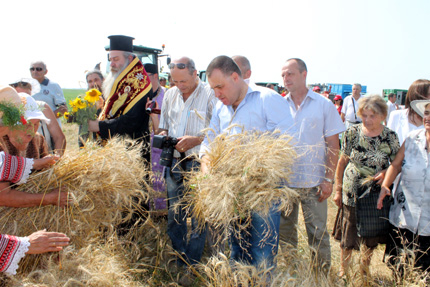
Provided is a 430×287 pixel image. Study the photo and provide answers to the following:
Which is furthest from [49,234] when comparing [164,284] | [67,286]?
[164,284]

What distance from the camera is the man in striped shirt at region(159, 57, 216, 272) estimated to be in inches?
125

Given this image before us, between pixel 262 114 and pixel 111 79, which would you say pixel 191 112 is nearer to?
pixel 262 114

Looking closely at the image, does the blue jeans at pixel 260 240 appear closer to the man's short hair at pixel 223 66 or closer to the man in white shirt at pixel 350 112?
the man's short hair at pixel 223 66

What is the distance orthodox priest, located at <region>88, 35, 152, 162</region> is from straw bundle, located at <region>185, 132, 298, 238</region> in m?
1.66

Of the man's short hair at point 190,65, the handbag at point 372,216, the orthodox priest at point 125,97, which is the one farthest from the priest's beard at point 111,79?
the handbag at point 372,216

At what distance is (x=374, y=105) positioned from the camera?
10.2 feet

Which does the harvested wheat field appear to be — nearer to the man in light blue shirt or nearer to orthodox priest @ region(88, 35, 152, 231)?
the man in light blue shirt

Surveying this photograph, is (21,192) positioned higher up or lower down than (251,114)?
lower down

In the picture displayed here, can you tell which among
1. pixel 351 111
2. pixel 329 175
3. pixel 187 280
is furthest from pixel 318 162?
pixel 351 111

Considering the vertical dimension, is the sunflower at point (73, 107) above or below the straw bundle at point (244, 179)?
above

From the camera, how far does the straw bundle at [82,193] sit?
86.8 inches

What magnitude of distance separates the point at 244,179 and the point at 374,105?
1.82 meters

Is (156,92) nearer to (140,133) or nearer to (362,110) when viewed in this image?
(140,133)

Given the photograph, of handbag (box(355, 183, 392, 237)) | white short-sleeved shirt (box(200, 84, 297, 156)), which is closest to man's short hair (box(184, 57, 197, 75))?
white short-sleeved shirt (box(200, 84, 297, 156))
